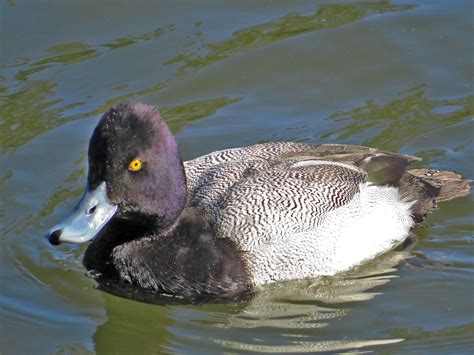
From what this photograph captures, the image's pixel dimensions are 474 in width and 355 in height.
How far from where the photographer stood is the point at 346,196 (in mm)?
8945

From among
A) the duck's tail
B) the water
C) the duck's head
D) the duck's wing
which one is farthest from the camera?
the duck's tail

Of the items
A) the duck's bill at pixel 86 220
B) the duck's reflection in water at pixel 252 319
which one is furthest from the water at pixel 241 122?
the duck's bill at pixel 86 220

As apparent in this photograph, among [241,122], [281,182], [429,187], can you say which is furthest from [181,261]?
[241,122]

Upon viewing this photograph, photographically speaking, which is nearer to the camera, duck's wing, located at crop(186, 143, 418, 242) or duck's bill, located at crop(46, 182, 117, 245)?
duck's bill, located at crop(46, 182, 117, 245)

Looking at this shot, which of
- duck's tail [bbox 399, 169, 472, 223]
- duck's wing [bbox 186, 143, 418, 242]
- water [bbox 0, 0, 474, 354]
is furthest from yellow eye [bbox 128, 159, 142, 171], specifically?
duck's tail [bbox 399, 169, 472, 223]

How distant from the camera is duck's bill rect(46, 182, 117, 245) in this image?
7.91m

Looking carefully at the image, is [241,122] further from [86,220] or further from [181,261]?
[86,220]

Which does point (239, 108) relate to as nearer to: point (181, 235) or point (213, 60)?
point (213, 60)

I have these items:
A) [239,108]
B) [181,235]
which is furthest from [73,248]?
[239,108]

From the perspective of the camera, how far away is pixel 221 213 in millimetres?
8539

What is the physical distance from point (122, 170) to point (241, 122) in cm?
311

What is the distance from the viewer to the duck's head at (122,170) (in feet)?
25.9

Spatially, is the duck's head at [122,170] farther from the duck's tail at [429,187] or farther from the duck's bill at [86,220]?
the duck's tail at [429,187]

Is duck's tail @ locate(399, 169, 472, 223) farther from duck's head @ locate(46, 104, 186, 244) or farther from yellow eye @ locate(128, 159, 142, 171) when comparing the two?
yellow eye @ locate(128, 159, 142, 171)
